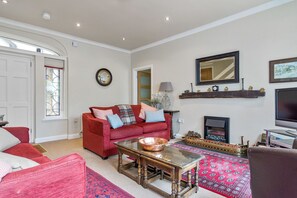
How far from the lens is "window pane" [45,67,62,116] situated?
4.33 meters

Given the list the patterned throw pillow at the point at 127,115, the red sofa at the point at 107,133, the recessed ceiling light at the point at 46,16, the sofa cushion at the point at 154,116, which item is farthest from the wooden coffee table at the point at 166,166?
the recessed ceiling light at the point at 46,16

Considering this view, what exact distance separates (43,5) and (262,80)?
167 inches

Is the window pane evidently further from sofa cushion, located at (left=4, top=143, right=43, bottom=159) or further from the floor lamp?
the floor lamp

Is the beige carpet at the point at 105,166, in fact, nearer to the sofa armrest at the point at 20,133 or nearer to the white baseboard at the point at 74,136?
the white baseboard at the point at 74,136

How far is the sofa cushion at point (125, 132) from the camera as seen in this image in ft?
9.97

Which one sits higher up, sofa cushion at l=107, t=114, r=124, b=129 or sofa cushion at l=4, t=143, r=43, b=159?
sofa cushion at l=107, t=114, r=124, b=129

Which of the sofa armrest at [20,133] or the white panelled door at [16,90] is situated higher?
the white panelled door at [16,90]

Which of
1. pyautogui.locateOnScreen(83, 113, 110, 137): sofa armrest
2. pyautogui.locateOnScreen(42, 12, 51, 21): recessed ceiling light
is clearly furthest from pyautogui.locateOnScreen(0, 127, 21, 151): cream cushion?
pyautogui.locateOnScreen(42, 12, 51, 21): recessed ceiling light

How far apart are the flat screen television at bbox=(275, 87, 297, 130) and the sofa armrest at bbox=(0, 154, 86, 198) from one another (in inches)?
114

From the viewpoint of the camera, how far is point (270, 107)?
3.06 meters

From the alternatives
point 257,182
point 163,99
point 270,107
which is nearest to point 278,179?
point 257,182

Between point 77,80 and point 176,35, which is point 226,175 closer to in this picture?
point 176,35

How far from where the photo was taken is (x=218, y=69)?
380cm

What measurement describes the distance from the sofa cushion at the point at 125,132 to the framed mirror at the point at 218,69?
6.23 ft
